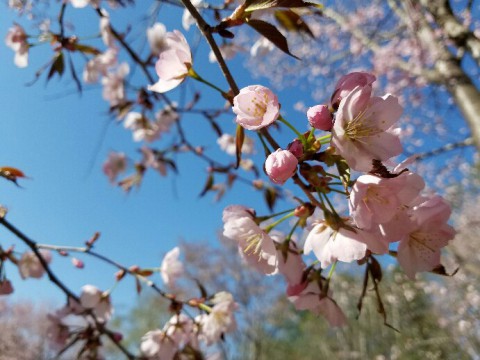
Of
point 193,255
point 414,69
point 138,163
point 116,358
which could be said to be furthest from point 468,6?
point 116,358

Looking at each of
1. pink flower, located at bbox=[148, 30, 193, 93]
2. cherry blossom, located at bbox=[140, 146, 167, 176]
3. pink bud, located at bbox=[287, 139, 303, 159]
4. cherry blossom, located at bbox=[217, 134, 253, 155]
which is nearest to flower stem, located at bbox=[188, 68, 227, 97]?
pink flower, located at bbox=[148, 30, 193, 93]

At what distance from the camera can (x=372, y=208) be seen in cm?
44

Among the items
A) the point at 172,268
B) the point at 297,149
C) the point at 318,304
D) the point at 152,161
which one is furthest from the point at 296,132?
the point at 152,161

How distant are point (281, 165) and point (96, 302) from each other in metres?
0.94

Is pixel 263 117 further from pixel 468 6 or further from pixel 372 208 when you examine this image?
pixel 468 6

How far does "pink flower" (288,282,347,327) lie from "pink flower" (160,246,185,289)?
628 millimetres

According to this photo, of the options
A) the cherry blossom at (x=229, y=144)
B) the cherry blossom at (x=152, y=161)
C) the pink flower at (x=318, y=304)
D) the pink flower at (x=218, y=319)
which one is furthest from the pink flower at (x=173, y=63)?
the cherry blossom at (x=229, y=144)

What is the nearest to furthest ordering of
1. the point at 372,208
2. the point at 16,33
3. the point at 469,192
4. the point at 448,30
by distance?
the point at 372,208 < the point at 16,33 < the point at 448,30 < the point at 469,192

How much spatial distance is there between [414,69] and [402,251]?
247 cm

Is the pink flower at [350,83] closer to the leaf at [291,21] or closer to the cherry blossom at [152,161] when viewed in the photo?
the leaf at [291,21]

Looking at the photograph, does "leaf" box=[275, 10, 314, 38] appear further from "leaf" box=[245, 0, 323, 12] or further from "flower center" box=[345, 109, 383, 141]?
"flower center" box=[345, 109, 383, 141]

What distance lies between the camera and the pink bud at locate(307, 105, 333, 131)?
0.43 meters

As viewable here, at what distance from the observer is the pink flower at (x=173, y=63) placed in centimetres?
59

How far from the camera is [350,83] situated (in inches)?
17.6
